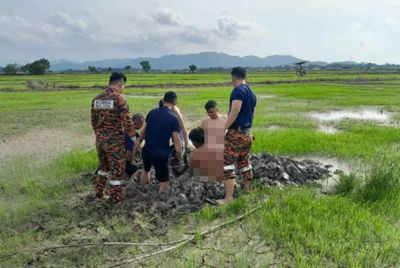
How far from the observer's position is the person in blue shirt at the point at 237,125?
17.2 ft

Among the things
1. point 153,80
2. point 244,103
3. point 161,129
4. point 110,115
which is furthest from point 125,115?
point 153,80

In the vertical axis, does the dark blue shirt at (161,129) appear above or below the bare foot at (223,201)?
above

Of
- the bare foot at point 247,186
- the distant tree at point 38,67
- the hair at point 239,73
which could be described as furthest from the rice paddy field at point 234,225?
the distant tree at point 38,67

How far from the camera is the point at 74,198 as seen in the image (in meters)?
6.09

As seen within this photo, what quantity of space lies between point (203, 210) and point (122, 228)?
114 cm

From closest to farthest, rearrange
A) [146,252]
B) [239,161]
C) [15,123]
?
[146,252]
[239,161]
[15,123]

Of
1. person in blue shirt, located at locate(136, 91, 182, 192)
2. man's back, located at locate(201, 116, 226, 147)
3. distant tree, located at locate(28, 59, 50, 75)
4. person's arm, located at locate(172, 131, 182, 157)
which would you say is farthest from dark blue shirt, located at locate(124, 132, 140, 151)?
distant tree, located at locate(28, 59, 50, 75)

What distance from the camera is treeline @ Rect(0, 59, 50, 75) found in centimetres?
6881

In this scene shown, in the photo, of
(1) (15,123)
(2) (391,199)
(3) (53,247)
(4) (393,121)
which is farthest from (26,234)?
(4) (393,121)

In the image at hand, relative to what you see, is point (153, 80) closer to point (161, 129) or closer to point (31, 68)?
point (31, 68)

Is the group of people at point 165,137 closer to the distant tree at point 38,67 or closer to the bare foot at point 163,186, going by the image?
the bare foot at point 163,186

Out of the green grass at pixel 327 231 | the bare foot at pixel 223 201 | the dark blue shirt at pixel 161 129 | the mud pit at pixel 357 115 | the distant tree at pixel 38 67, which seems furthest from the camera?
the distant tree at pixel 38 67

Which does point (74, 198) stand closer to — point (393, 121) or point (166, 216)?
point (166, 216)

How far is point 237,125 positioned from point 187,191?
52.3 inches
